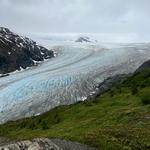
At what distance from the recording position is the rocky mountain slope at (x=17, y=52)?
10338 cm

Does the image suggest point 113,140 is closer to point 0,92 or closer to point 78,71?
point 0,92

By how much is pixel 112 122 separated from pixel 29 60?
82375 mm

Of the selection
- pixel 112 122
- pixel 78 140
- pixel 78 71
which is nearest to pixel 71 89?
pixel 78 71

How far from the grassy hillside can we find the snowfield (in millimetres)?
11954

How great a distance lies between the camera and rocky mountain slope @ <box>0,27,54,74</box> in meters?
103

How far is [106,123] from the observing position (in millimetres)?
23812

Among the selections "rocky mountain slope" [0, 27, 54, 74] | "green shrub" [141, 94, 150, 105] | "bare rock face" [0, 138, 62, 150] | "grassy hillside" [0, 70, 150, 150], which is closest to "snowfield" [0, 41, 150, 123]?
"grassy hillside" [0, 70, 150, 150]

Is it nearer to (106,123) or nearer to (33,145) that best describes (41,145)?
(33,145)

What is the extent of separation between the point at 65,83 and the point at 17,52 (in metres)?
54.3

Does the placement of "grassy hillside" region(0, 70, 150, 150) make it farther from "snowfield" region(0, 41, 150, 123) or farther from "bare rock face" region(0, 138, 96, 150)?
"snowfield" region(0, 41, 150, 123)

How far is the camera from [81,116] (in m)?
30.4

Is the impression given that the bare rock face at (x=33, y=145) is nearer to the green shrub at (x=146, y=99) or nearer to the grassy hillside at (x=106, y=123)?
the grassy hillside at (x=106, y=123)

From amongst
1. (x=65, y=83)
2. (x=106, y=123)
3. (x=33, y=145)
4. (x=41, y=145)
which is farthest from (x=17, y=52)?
(x=33, y=145)

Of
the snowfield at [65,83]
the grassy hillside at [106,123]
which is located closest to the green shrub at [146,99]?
the grassy hillside at [106,123]
